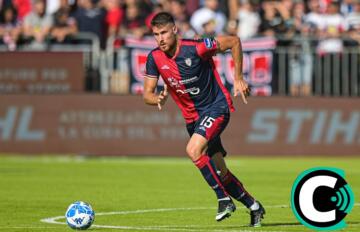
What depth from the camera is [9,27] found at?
88.0ft

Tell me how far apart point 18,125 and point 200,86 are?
1325 centimetres

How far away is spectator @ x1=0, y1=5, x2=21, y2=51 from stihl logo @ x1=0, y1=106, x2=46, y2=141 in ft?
5.44

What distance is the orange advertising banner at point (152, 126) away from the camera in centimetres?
2556

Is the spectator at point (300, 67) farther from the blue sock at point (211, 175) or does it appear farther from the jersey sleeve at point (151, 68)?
the blue sock at point (211, 175)

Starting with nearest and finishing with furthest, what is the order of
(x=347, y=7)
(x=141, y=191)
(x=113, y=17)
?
(x=141, y=191) < (x=113, y=17) < (x=347, y=7)

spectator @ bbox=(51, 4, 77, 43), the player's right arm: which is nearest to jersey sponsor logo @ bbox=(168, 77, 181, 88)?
the player's right arm

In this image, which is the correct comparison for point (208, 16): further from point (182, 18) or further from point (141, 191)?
point (141, 191)

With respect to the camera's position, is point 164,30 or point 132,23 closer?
point 164,30

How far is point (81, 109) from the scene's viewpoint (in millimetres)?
25578

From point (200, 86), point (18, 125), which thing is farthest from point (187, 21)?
point (200, 86)

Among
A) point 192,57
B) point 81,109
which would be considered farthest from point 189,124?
point 81,109

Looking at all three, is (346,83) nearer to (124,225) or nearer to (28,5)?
(28,5)

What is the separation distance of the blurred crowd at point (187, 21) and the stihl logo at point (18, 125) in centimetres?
167

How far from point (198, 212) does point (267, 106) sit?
39.0 feet
